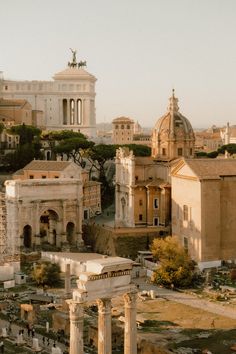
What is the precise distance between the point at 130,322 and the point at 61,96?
63067mm

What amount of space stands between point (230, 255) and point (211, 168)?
5501 millimetres

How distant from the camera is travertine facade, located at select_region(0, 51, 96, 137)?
270ft

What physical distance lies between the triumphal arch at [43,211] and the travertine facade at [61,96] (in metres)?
32.2

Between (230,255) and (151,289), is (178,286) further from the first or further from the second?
(230,255)

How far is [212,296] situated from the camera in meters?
37.3

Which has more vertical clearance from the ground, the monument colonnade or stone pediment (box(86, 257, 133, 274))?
stone pediment (box(86, 257, 133, 274))

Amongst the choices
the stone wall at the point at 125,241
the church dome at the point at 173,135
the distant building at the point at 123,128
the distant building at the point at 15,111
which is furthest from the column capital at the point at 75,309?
the distant building at the point at 123,128

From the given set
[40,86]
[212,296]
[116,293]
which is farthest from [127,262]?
[40,86]

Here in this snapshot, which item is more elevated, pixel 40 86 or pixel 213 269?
pixel 40 86

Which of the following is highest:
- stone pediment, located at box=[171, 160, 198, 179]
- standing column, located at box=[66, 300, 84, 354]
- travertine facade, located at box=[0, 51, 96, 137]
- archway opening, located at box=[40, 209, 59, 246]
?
travertine facade, located at box=[0, 51, 96, 137]

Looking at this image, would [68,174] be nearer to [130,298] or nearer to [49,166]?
[49,166]

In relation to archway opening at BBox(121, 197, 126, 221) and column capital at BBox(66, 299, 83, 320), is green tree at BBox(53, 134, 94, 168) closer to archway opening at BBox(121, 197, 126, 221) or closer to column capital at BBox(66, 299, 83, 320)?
archway opening at BBox(121, 197, 126, 221)

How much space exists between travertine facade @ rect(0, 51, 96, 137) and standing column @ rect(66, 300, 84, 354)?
206 ft

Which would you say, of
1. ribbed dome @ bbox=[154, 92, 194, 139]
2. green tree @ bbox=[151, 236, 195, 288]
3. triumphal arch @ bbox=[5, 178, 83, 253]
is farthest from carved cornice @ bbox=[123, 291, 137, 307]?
ribbed dome @ bbox=[154, 92, 194, 139]
